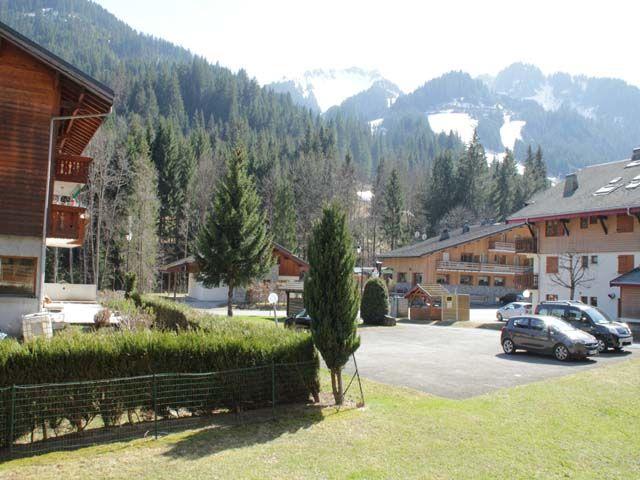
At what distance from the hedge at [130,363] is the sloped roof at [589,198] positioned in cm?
2997

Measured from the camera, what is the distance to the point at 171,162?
248ft

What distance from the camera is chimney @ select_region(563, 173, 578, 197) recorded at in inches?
1642

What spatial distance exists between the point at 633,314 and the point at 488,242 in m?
35.0

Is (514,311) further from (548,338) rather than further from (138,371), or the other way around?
(138,371)

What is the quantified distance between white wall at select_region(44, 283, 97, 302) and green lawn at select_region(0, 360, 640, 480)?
29.1 metres

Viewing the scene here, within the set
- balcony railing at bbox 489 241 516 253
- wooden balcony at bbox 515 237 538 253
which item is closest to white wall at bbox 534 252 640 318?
wooden balcony at bbox 515 237 538 253

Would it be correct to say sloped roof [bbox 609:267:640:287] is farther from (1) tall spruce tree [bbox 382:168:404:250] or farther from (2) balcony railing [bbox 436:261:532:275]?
(1) tall spruce tree [bbox 382:168:404:250]

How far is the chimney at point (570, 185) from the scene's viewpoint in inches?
1642

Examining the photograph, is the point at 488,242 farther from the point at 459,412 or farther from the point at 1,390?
the point at 1,390

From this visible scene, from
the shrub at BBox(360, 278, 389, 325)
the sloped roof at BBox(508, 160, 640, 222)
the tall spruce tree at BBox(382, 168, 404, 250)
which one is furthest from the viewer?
the tall spruce tree at BBox(382, 168, 404, 250)

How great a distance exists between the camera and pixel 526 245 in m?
42.1

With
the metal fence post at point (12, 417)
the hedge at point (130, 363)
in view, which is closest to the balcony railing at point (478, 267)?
the hedge at point (130, 363)

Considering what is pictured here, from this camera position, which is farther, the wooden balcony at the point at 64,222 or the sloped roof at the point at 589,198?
the sloped roof at the point at 589,198

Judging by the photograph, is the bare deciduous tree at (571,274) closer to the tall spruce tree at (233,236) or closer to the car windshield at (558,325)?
the car windshield at (558,325)
